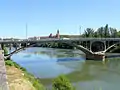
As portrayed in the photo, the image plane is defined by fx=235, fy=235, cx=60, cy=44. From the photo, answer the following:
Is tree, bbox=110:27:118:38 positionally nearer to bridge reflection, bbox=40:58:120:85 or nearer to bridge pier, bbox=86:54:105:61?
bridge pier, bbox=86:54:105:61

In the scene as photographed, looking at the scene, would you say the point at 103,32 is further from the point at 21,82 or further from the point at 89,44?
the point at 21,82

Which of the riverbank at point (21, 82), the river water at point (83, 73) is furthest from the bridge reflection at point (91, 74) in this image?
the riverbank at point (21, 82)

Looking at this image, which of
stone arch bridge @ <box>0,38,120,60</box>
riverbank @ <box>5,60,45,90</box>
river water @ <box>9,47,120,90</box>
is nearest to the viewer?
riverbank @ <box>5,60,45,90</box>

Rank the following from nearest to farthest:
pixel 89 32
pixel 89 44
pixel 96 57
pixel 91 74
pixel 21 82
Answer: pixel 21 82
pixel 91 74
pixel 96 57
pixel 89 44
pixel 89 32

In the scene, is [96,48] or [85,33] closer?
[96,48]

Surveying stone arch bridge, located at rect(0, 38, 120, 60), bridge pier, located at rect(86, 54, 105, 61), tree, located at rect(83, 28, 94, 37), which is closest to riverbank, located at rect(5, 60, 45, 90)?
stone arch bridge, located at rect(0, 38, 120, 60)

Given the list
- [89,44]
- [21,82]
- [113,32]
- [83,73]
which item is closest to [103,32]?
[113,32]

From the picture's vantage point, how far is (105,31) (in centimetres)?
7456

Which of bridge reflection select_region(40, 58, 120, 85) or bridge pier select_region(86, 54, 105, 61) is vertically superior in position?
bridge pier select_region(86, 54, 105, 61)

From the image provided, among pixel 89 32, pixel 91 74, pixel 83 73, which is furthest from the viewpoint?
pixel 89 32

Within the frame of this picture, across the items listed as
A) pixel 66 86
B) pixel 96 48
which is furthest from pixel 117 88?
pixel 96 48

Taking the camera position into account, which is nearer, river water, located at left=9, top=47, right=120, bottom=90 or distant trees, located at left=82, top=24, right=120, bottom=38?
river water, located at left=9, top=47, right=120, bottom=90

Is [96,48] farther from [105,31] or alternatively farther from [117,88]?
[117,88]

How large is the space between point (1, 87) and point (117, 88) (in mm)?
15910
